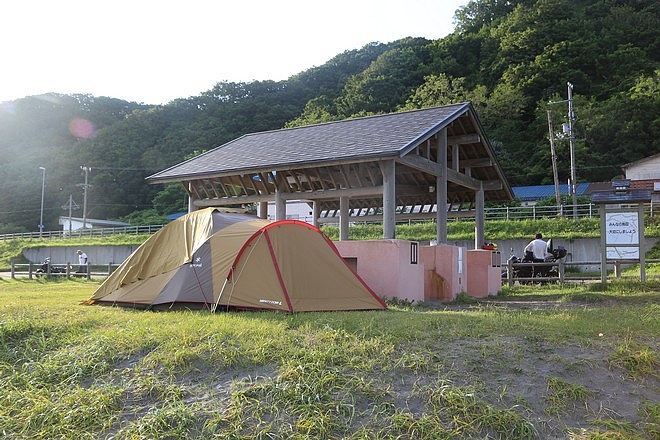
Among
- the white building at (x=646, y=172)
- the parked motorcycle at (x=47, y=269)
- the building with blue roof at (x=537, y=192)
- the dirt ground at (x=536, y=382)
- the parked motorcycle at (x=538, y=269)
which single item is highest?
the white building at (x=646, y=172)

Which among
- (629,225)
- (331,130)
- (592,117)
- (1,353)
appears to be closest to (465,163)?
(331,130)

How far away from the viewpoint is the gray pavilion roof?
11.6 metres

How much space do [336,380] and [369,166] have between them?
882 cm

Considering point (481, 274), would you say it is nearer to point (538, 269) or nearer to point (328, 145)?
point (538, 269)

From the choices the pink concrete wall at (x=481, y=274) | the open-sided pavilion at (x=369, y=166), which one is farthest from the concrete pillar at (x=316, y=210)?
the pink concrete wall at (x=481, y=274)

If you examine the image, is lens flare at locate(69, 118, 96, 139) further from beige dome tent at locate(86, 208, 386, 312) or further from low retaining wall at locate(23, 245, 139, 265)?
beige dome tent at locate(86, 208, 386, 312)

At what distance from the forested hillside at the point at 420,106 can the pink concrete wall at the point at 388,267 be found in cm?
3217

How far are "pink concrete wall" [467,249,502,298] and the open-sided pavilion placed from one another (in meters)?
0.98

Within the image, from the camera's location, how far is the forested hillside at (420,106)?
131 feet

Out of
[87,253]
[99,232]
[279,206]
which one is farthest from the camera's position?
[99,232]

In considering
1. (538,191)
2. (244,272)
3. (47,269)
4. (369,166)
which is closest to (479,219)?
(369,166)

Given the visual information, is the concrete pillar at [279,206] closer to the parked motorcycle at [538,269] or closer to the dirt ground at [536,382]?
the parked motorcycle at [538,269]

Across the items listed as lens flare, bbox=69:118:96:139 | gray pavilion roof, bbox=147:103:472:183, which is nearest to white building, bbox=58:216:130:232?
lens flare, bbox=69:118:96:139

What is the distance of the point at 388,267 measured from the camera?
10.6 metres
